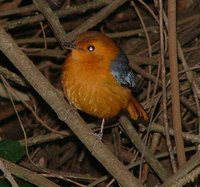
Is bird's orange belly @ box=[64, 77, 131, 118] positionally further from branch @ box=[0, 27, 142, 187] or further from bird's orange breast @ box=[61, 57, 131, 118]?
branch @ box=[0, 27, 142, 187]

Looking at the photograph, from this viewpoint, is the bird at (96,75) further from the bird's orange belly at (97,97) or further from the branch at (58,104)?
the branch at (58,104)

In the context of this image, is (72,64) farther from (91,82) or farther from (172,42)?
(172,42)

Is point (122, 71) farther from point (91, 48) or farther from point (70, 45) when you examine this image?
point (70, 45)

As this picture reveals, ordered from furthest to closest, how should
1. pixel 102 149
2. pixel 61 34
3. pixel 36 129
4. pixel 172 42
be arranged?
pixel 36 129, pixel 61 34, pixel 102 149, pixel 172 42

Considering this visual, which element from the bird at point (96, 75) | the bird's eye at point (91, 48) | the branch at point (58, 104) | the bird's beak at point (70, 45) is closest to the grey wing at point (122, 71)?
the bird at point (96, 75)

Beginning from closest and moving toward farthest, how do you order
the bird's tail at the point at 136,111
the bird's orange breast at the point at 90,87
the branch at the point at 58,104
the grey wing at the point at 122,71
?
the branch at the point at 58,104
the bird's orange breast at the point at 90,87
the grey wing at the point at 122,71
the bird's tail at the point at 136,111

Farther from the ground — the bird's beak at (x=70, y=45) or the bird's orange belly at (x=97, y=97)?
the bird's beak at (x=70, y=45)

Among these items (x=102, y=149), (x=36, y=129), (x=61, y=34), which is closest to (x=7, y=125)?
(x=36, y=129)

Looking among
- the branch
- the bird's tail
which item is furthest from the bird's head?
the branch
